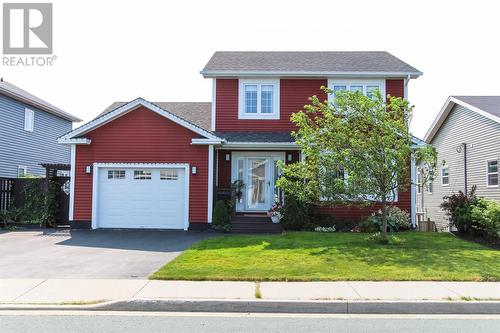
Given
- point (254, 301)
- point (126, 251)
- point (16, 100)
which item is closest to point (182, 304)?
point (254, 301)

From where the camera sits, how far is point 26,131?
936 inches

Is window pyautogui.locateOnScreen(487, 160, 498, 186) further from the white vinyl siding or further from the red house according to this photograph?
the red house

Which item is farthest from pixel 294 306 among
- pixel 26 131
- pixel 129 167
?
pixel 26 131

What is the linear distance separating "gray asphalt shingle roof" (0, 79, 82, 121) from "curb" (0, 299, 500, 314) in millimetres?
18614

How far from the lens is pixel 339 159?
11.6 m

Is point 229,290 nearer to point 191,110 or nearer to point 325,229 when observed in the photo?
point 325,229

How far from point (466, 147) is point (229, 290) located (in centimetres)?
1769

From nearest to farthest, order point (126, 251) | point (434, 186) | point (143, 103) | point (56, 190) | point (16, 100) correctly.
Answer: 1. point (126, 251)
2. point (143, 103)
3. point (56, 190)
4. point (16, 100)
5. point (434, 186)

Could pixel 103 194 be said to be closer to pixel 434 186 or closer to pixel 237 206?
pixel 237 206

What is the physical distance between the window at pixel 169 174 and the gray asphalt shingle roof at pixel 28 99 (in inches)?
448

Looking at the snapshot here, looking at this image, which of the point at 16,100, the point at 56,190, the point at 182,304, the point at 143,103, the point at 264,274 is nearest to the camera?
the point at 182,304

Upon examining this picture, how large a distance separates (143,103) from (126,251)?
6.26 m

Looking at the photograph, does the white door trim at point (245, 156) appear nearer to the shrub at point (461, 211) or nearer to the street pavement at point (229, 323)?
the shrub at point (461, 211)

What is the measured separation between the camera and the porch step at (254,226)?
579 inches
